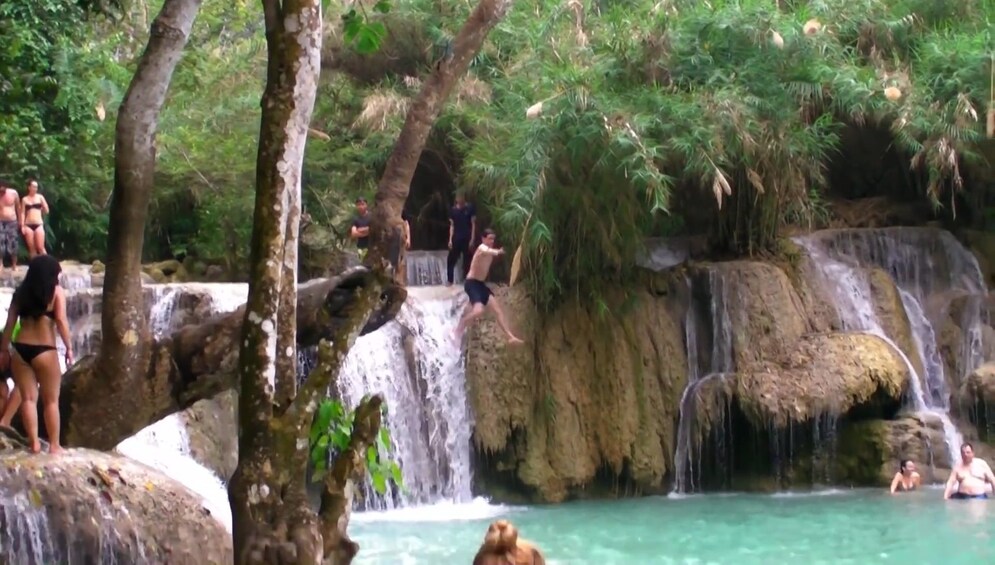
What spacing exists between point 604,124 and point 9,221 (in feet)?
26.5

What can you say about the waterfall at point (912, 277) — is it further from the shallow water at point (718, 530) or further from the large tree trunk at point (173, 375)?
the large tree trunk at point (173, 375)

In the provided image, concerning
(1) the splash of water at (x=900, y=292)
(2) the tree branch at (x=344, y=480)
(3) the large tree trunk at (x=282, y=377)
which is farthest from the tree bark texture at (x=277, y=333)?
(1) the splash of water at (x=900, y=292)

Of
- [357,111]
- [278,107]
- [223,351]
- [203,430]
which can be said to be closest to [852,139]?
[357,111]

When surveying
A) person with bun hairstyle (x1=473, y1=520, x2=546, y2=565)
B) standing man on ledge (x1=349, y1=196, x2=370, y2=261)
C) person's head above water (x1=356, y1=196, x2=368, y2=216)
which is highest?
person's head above water (x1=356, y1=196, x2=368, y2=216)

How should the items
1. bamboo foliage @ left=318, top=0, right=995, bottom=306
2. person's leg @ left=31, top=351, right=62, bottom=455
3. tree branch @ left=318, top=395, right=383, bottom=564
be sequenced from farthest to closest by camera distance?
bamboo foliage @ left=318, top=0, right=995, bottom=306 → person's leg @ left=31, top=351, right=62, bottom=455 → tree branch @ left=318, top=395, right=383, bottom=564

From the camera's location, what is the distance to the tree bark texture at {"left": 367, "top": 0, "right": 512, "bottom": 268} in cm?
623

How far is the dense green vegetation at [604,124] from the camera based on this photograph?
15.5m

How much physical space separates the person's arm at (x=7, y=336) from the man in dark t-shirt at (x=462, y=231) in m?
11.2

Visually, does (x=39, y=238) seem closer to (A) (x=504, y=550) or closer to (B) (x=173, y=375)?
(B) (x=173, y=375)

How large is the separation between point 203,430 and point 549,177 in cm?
504

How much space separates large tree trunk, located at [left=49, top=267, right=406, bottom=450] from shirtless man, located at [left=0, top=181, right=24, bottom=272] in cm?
1002

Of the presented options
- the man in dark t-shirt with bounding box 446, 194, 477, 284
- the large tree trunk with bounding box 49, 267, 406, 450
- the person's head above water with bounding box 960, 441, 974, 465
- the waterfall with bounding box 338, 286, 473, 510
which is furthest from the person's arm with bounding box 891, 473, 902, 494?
the large tree trunk with bounding box 49, 267, 406, 450

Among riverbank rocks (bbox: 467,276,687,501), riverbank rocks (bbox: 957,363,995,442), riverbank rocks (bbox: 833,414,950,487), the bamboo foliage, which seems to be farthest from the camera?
riverbank rocks (bbox: 957,363,995,442)

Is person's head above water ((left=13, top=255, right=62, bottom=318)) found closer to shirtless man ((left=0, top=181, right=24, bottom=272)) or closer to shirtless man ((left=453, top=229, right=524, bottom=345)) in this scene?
shirtless man ((left=453, top=229, right=524, bottom=345))
